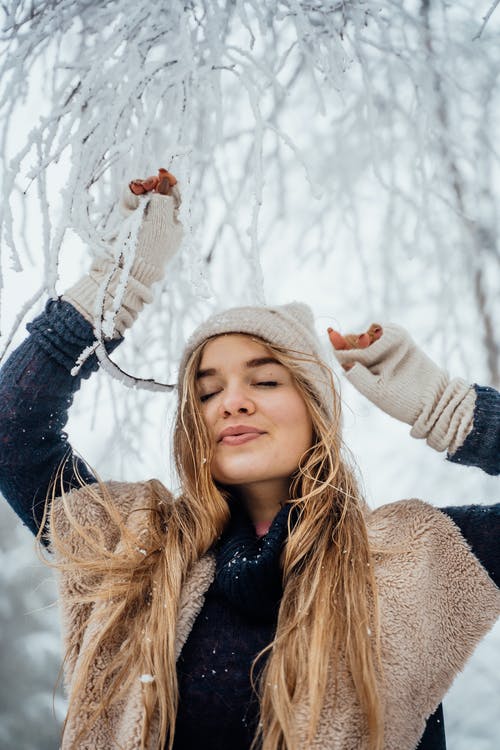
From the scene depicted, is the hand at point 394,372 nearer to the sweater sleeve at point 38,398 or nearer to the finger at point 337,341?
the finger at point 337,341

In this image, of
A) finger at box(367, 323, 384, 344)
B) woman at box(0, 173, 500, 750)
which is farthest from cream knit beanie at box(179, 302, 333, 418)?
finger at box(367, 323, 384, 344)

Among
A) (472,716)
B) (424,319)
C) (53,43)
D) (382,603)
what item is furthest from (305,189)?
(472,716)

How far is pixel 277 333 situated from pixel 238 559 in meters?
0.50

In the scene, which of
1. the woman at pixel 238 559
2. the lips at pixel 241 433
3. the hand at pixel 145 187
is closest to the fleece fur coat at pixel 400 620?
the woman at pixel 238 559

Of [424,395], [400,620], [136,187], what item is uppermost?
[136,187]

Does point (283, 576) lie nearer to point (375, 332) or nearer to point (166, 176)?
point (375, 332)

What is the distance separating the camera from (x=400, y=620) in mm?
1085

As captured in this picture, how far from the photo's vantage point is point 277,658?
1.04 m

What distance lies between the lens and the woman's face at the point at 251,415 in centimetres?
126

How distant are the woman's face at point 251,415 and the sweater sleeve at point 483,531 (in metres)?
0.35

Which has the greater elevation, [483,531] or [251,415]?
[251,415]

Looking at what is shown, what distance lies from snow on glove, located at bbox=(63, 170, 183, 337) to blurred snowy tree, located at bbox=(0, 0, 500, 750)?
65 mm

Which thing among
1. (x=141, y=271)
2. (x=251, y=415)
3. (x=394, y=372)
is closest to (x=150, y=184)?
(x=141, y=271)

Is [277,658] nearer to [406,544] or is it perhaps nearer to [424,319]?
[406,544]
